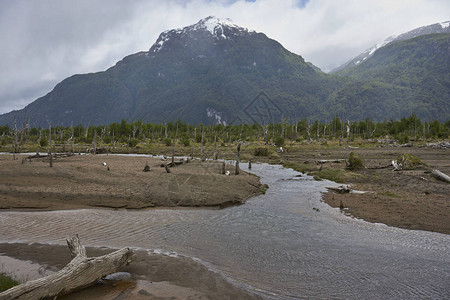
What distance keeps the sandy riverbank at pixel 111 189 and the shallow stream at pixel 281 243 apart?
150cm

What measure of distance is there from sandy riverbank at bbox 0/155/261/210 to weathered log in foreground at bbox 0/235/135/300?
10.3m

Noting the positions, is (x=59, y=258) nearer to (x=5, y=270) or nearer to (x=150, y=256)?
(x=5, y=270)

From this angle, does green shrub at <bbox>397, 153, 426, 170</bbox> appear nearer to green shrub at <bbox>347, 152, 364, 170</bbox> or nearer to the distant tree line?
green shrub at <bbox>347, 152, 364, 170</bbox>

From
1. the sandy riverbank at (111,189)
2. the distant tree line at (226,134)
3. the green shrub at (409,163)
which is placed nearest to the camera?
the sandy riverbank at (111,189)

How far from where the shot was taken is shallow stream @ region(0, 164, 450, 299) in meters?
8.70

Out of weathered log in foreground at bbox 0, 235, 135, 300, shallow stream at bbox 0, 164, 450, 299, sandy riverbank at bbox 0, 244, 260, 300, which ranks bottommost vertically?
shallow stream at bbox 0, 164, 450, 299

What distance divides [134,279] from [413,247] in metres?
12.0

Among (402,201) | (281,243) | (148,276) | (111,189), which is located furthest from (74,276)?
(402,201)

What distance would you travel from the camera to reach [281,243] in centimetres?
1233

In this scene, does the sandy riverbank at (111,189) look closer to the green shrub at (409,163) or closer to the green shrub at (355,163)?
the green shrub at (355,163)

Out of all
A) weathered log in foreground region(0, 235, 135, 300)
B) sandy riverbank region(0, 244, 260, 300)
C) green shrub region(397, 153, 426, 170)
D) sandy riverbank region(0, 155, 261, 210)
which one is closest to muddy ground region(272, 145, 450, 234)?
green shrub region(397, 153, 426, 170)

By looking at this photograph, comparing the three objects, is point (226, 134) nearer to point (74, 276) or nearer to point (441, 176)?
point (441, 176)

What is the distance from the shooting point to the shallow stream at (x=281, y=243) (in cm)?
870

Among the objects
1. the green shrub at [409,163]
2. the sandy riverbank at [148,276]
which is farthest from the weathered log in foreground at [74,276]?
the green shrub at [409,163]
